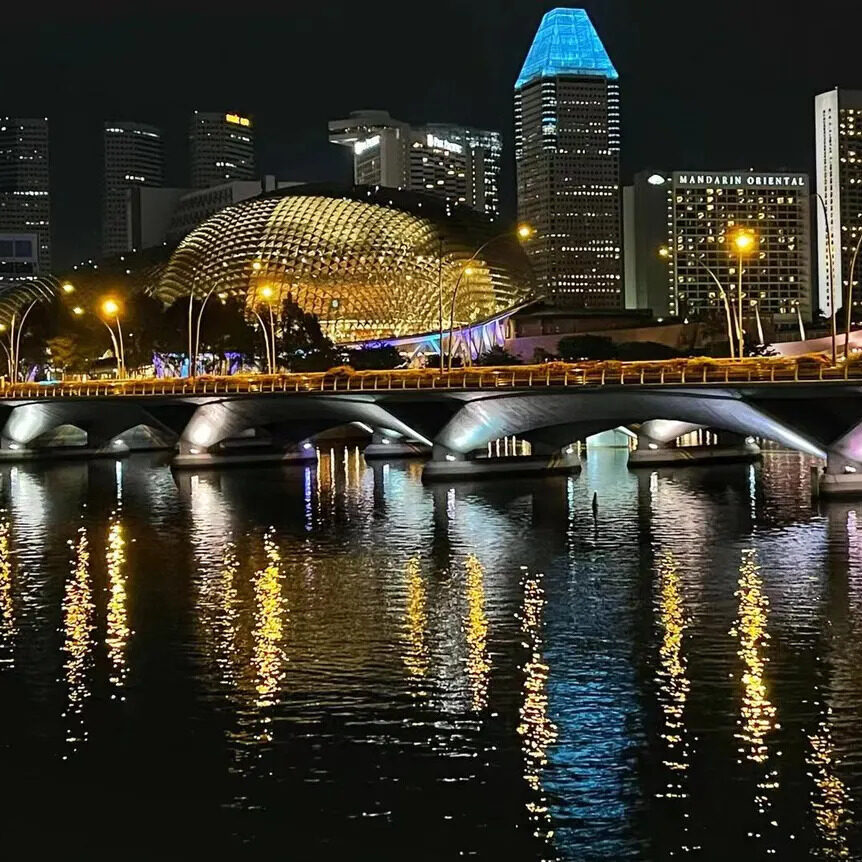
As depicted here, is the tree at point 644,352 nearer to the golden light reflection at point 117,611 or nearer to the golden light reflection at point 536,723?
the golden light reflection at point 117,611

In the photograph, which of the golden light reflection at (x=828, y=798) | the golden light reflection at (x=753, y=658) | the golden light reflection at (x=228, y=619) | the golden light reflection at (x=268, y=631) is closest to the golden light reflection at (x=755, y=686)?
the golden light reflection at (x=753, y=658)

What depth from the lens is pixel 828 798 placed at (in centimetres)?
1966

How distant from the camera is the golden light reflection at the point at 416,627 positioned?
28.3 m

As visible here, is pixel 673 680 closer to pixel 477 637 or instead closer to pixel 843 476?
pixel 477 637

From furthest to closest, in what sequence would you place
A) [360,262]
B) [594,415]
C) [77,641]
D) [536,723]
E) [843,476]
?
[360,262]
[594,415]
[843,476]
[77,641]
[536,723]

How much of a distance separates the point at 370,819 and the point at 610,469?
205 feet

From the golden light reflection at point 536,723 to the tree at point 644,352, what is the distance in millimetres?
91061

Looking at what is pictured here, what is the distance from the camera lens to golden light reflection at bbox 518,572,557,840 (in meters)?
19.5

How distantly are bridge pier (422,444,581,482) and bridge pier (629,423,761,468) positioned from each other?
5.58m

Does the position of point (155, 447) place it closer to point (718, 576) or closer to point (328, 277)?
point (328, 277)

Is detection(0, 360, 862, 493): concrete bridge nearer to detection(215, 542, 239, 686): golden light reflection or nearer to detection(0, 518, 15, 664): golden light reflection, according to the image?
detection(215, 542, 239, 686): golden light reflection

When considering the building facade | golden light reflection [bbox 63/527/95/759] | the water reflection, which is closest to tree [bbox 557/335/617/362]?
the building facade

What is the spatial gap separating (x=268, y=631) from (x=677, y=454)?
166 ft

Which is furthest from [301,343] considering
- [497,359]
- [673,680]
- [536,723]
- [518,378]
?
[536,723]
